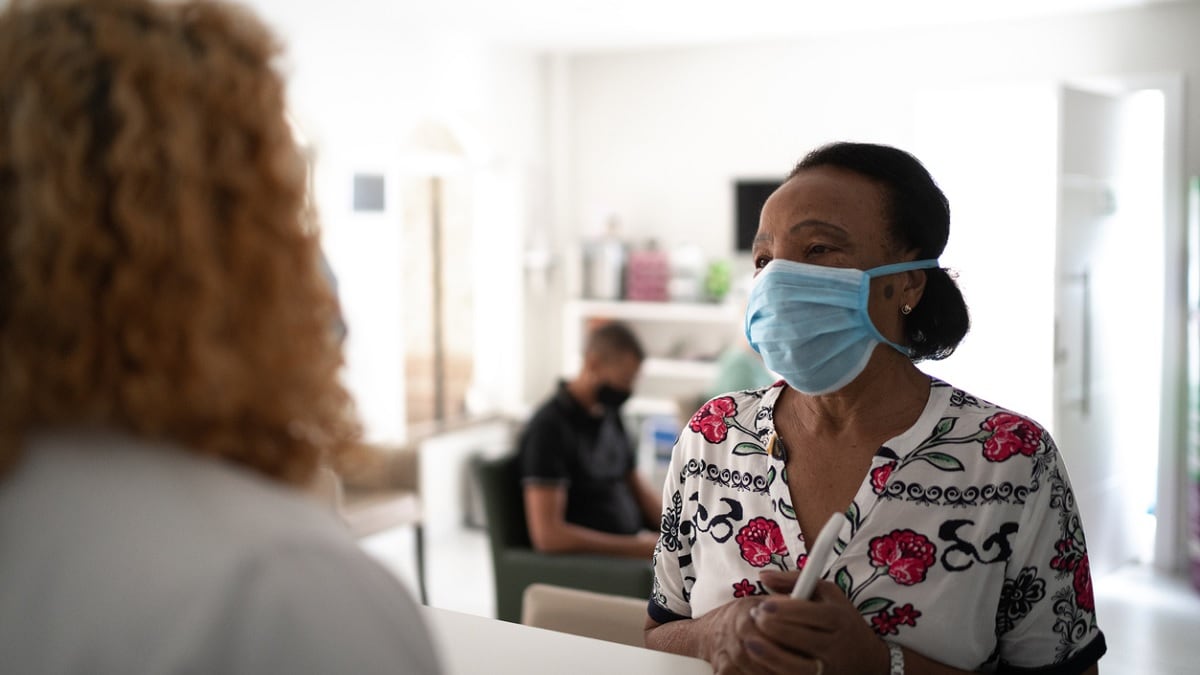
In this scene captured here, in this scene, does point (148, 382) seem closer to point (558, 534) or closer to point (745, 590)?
point (745, 590)

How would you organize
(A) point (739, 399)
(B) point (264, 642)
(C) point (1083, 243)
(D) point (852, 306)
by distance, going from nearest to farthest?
(B) point (264, 642)
(D) point (852, 306)
(A) point (739, 399)
(C) point (1083, 243)

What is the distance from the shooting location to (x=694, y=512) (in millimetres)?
1410

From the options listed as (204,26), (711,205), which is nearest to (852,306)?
(204,26)

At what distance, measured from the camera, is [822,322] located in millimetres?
1394

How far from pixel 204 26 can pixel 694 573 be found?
0.95 m

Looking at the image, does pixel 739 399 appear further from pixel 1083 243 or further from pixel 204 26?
pixel 1083 243

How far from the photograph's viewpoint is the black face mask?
3299 mm

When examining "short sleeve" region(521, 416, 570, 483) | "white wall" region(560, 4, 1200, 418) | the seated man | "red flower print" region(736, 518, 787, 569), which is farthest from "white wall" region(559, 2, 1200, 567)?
"red flower print" region(736, 518, 787, 569)

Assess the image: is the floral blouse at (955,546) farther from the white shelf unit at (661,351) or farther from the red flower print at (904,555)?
the white shelf unit at (661,351)

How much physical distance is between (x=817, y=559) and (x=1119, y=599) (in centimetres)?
417

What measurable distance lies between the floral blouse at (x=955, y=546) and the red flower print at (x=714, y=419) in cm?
10

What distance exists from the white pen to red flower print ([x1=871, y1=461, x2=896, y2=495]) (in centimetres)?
17

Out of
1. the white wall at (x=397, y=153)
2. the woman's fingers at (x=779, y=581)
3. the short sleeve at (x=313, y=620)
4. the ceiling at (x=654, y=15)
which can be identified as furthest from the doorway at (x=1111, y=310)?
the short sleeve at (x=313, y=620)

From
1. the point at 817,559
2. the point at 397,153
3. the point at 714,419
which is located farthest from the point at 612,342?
the point at 397,153
